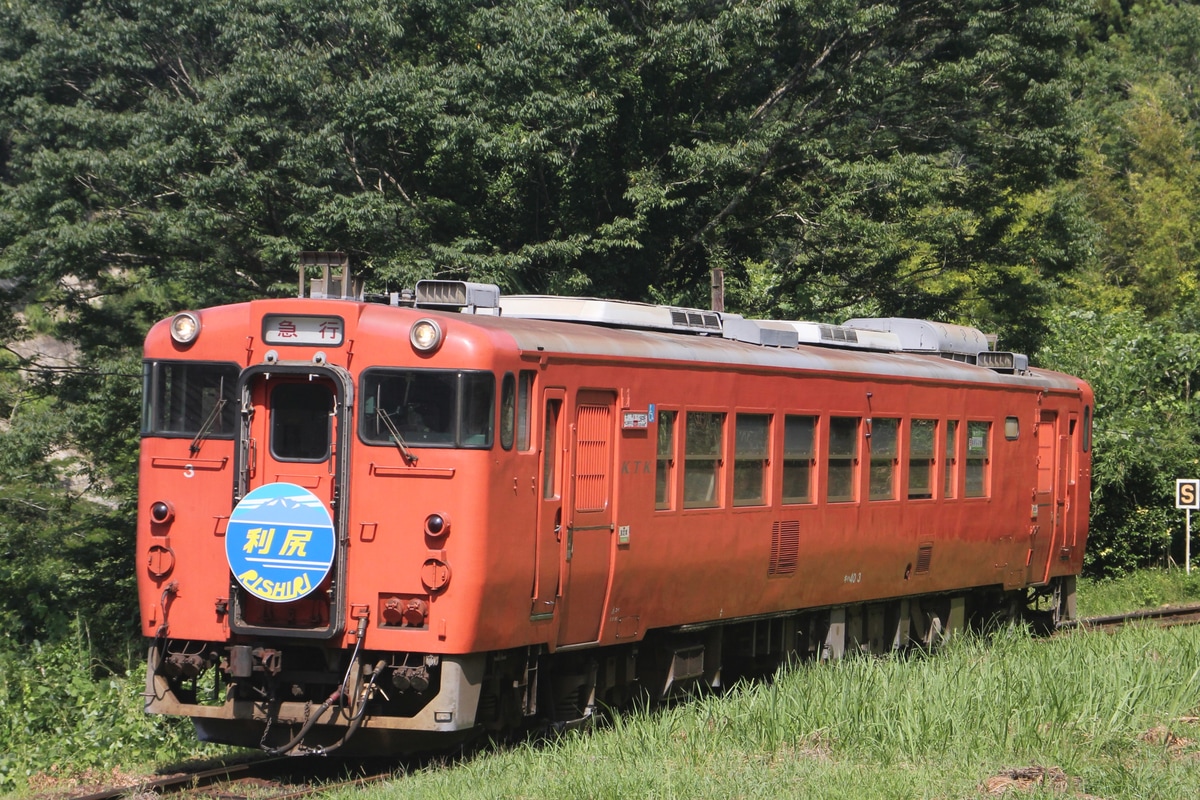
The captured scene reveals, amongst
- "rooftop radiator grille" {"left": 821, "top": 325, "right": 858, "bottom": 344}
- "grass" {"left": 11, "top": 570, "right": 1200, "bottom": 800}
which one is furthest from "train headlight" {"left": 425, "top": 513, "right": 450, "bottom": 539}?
"rooftop radiator grille" {"left": 821, "top": 325, "right": 858, "bottom": 344}

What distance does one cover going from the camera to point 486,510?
8.76 meters

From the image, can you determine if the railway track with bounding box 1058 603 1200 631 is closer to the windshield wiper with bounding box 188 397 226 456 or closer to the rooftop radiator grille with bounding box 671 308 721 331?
the rooftop radiator grille with bounding box 671 308 721 331

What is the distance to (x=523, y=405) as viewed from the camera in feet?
30.1

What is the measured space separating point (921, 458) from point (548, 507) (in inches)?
222

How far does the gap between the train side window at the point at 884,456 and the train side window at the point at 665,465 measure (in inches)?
121

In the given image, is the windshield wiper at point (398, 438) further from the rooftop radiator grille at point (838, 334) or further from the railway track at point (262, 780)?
the rooftop radiator grille at point (838, 334)

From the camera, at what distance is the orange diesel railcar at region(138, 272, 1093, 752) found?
8.80 meters

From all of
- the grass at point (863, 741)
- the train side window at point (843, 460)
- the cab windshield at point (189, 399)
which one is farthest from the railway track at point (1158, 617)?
the cab windshield at point (189, 399)

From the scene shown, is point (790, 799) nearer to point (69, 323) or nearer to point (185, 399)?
point (185, 399)

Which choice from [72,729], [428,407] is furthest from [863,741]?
[72,729]

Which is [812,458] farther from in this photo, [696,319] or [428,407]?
[428,407]

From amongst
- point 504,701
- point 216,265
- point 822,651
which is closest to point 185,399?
point 504,701

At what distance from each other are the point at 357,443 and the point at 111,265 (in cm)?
1509

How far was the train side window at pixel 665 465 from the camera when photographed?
10555 millimetres
